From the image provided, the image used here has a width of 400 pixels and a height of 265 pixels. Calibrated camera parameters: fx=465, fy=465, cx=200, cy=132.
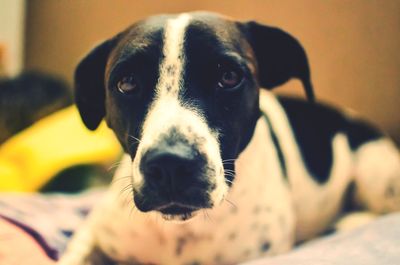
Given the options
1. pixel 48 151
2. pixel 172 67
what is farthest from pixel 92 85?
pixel 48 151

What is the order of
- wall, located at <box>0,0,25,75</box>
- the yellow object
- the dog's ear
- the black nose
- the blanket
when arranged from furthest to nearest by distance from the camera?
1. wall, located at <box>0,0,25,75</box>
2. the yellow object
3. the dog's ear
4. the blanket
5. the black nose

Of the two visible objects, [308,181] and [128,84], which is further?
[308,181]

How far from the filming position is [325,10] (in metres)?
1.98

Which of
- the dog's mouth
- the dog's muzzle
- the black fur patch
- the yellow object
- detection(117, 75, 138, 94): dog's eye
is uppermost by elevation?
detection(117, 75, 138, 94): dog's eye

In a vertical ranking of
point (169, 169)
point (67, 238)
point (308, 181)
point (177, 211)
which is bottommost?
point (67, 238)

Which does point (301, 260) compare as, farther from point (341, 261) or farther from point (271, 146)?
point (271, 146)

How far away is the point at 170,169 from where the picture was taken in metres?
0.99

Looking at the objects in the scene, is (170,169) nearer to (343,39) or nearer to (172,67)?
(172,67)

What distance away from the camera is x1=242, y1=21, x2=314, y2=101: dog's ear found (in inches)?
54.6

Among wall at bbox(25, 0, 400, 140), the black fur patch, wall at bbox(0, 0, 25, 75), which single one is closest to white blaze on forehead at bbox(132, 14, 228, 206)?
the black fur patch

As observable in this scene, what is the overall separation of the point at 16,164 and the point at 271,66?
52.1 inches

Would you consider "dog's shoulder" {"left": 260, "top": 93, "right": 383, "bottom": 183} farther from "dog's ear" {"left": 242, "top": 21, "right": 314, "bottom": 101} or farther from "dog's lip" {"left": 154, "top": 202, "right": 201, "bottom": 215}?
"dog's lip" {"left": 154, "top": 202, "right": 201, "bottom": 215}

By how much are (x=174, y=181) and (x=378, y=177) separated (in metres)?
1.25

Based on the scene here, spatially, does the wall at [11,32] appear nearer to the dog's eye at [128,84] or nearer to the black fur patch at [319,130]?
the black fur patch at [319,130]
